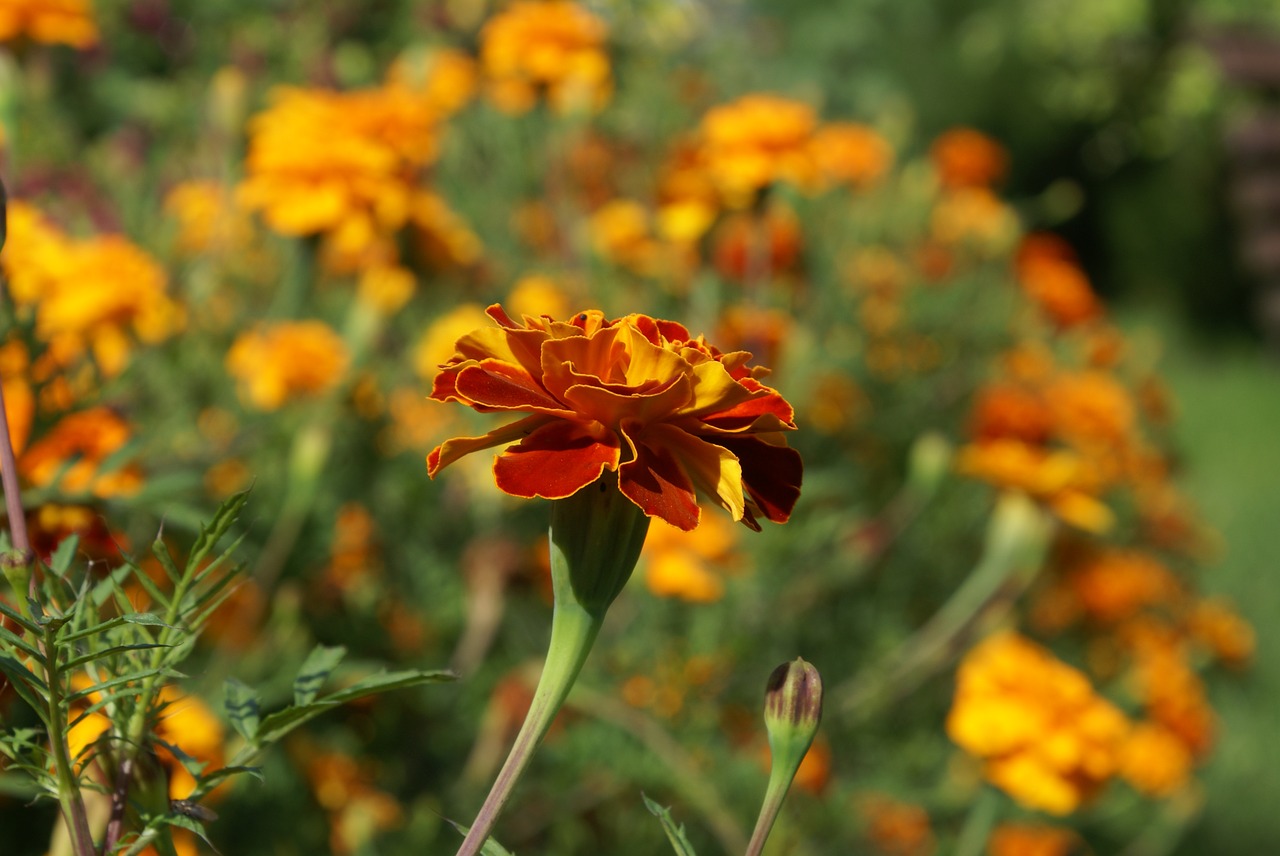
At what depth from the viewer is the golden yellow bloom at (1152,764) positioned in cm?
163

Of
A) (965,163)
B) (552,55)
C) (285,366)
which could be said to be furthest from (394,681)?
(965,163)

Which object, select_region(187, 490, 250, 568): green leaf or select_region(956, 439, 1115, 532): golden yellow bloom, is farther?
select_region(956, 439, 1115, 532): golden yellow bloom

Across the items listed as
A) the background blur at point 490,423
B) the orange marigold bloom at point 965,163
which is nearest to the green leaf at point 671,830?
the background blur at point 490,423

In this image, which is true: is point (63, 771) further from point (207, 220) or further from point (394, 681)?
point (207, 220)

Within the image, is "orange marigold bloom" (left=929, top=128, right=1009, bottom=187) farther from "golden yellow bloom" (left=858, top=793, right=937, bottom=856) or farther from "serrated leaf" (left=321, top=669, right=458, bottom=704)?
"serrated leaf" (left=321, top=669, right=458, bottom=704)

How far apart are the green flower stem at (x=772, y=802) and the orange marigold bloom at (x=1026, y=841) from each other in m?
1.39

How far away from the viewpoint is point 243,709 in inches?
18.5

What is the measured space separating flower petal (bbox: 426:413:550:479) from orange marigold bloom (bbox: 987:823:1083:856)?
1412 mm

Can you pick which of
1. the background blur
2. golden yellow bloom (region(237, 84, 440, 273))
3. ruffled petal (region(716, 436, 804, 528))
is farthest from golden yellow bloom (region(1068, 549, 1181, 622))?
ruffled petal (region(716, 436, 804, 528))

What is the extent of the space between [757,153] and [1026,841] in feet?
3.03

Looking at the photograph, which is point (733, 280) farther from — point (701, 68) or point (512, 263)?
point (701, 68)

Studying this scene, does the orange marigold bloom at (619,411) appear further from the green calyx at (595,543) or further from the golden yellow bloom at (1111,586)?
the golden yellow bloom at (1111,586)

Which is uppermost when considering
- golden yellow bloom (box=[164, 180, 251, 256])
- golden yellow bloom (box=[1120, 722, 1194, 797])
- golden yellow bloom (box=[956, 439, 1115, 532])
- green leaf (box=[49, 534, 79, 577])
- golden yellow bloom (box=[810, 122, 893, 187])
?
green leaf (box=[49, 534, 79, 577])

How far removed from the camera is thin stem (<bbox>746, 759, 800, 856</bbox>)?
419mm
